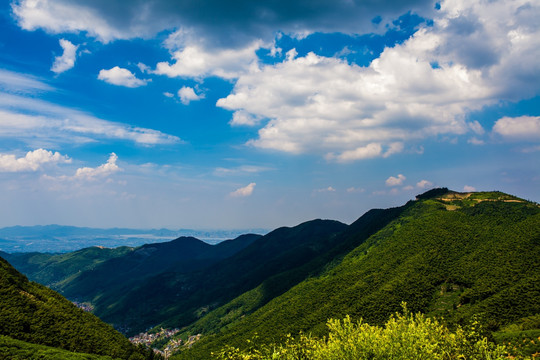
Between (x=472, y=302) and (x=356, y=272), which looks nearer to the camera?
(x=472, y=302)

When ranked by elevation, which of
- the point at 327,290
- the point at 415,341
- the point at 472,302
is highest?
the point at 415,341

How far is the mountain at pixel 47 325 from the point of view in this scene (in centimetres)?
5944

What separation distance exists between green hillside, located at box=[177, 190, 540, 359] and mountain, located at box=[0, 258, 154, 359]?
72.1 meters

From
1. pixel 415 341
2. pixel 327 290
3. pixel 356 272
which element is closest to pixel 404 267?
pixel 356 272

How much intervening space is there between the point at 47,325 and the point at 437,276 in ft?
441

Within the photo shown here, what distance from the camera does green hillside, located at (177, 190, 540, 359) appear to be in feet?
309

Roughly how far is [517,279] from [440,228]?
65021 millimetres

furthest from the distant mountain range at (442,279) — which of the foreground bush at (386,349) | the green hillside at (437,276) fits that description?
the foreground bush at (386,349)

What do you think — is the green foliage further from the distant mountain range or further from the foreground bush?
the distant mountain range

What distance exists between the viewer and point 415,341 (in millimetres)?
31703

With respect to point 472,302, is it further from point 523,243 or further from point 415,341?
point 415,341

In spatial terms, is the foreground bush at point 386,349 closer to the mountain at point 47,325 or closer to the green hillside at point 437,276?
the mountain at point 47,325

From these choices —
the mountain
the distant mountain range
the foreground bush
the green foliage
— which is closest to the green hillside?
the distant mountain range

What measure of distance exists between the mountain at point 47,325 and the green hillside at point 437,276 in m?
72.1
